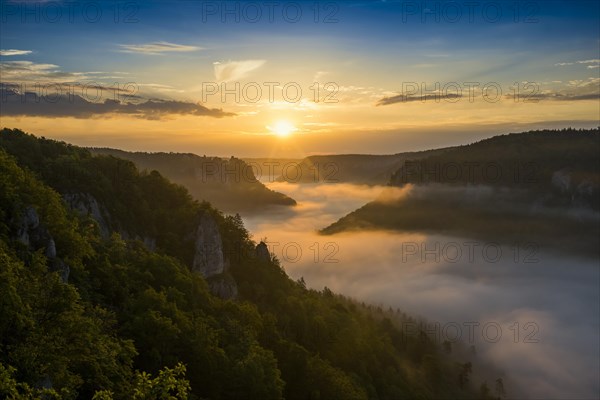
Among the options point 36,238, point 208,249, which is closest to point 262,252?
point 208,249

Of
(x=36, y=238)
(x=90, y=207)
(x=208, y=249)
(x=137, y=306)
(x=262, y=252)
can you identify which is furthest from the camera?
(x=262, y=252)

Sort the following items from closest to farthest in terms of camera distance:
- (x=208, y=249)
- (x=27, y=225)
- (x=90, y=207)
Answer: (x=27, y=225)
(x=90, y=207)
(x=208, y=249)

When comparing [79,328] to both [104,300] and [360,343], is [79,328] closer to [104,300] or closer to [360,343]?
[104,300]

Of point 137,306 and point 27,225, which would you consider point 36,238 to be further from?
point 137,306

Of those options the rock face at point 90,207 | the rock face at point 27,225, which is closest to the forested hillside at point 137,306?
the rock face at point 27,225

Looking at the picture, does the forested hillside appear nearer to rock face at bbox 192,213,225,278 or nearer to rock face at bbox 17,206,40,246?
rock face at bbox 17,206,40,246

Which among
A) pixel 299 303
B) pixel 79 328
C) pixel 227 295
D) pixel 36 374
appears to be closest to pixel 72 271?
pixel 79 328

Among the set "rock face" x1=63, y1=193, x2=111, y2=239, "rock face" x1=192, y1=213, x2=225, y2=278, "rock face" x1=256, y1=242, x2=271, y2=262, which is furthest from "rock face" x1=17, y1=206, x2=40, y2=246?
"rock face" x1=256, y1=242, x2=271, y2=262
